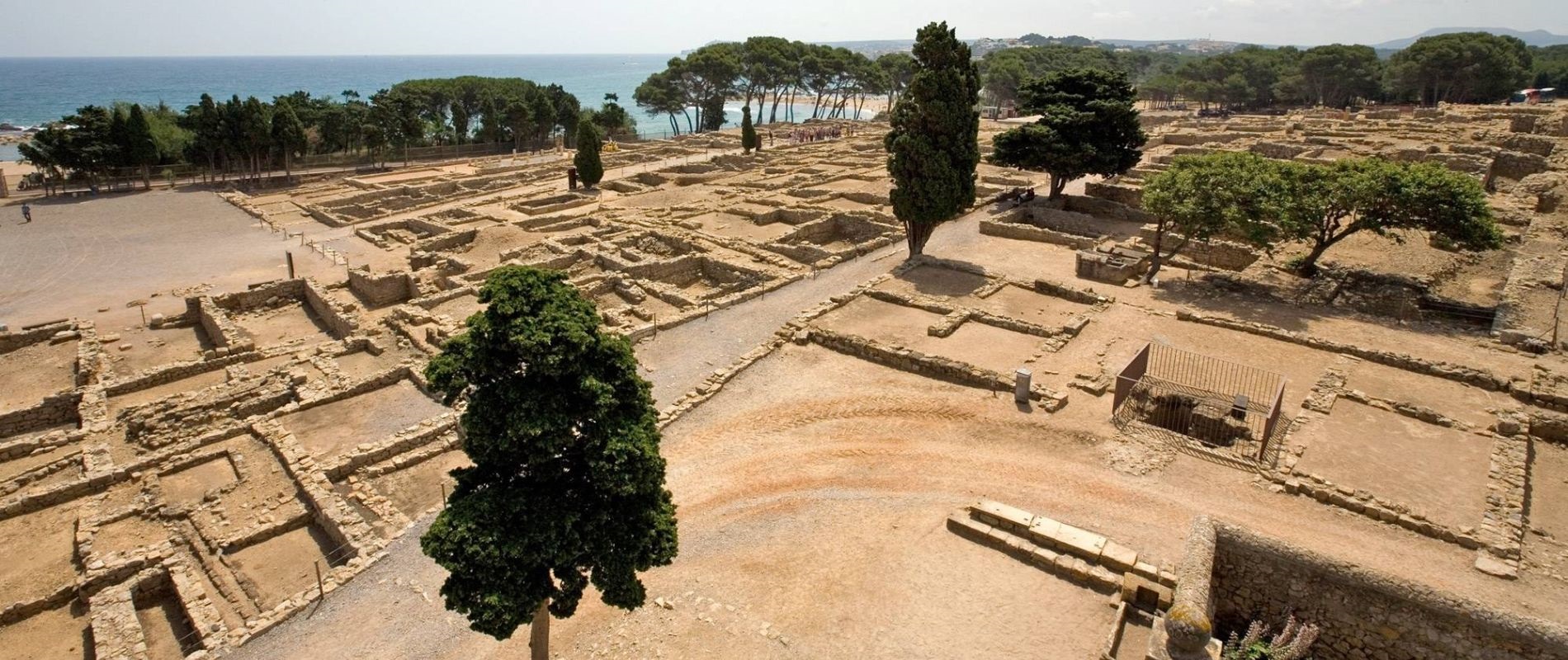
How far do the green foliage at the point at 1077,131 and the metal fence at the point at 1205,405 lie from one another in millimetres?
17520

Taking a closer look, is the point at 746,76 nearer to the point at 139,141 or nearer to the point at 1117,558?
the point at 139,141

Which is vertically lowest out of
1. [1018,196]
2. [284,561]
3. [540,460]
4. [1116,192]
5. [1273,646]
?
[284,561]

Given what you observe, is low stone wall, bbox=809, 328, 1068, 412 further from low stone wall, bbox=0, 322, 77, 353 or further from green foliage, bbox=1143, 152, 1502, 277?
low stone wall, bbox=0, 322, 77, 353

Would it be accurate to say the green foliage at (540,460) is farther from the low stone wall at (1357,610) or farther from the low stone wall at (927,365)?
the low stone wall at (927,365)

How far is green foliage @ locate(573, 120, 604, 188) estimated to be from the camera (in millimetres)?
44250

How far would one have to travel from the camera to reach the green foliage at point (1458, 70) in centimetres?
7412

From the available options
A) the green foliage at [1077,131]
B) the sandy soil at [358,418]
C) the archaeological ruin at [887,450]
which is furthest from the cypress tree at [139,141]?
the green foliage at [1077,131]

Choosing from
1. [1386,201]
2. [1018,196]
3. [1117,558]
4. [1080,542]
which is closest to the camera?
[1117,558]

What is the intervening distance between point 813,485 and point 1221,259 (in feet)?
72.4

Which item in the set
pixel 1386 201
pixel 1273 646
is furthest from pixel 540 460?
pixel 1386 201

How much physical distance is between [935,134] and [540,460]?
71.2 feet

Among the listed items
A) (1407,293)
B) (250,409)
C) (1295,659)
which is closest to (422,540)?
(1295,659)

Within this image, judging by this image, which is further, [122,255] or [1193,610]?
[122,255]

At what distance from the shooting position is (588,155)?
146ft
